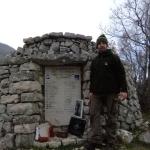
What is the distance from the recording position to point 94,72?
670 centimetres

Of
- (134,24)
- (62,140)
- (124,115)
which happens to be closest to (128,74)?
(124,115)

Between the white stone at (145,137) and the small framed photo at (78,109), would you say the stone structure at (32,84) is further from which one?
the white stone at (145,137)

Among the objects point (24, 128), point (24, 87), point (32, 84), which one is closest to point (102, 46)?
point (32, 84)

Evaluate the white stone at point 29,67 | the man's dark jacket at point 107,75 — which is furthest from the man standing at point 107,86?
the white stone at point 29,67

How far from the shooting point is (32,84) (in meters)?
8.23

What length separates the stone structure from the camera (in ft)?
26.5

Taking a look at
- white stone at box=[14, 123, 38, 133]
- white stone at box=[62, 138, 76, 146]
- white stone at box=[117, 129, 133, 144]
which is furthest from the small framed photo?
white stone at box=[14, 123, 38, 133]

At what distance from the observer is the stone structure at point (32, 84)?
8062 millimetres

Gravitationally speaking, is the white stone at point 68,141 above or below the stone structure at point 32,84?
below

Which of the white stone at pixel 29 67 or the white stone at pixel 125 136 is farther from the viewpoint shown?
the white stone at pixel 29 67

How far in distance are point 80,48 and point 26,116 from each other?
214 centimetres

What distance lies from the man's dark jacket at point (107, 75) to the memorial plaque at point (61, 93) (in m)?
1.96

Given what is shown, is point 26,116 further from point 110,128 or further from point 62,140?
point 110,128

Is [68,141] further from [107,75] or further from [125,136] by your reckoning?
[107,75]
